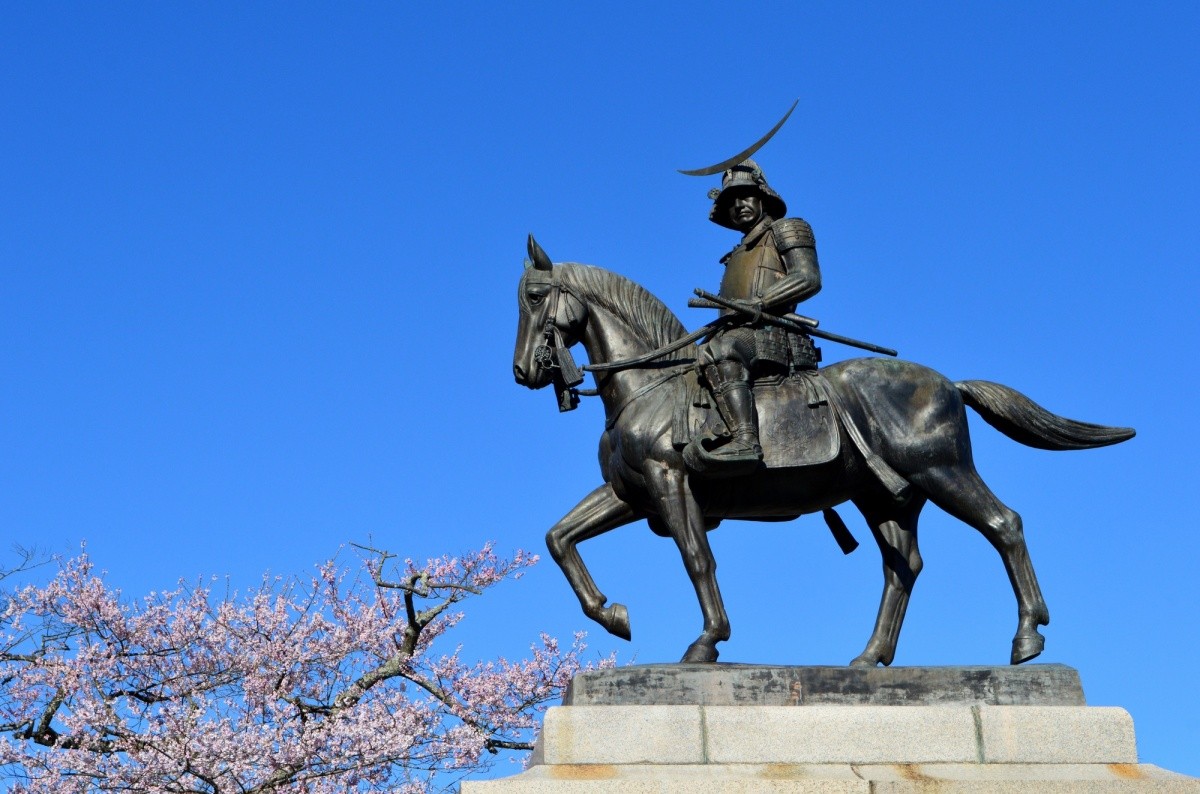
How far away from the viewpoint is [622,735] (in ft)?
26.8

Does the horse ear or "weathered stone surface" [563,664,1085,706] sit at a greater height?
the horse ear

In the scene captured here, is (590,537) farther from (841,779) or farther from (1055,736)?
(1055,736)

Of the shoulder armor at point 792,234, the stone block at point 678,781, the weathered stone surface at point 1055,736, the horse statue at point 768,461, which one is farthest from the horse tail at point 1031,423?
the stone block at point 678,781

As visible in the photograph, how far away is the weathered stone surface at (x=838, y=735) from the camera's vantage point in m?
8.16

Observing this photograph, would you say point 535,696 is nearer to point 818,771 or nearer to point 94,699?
point 94,699

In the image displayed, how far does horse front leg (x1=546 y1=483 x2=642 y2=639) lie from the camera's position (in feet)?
30.4

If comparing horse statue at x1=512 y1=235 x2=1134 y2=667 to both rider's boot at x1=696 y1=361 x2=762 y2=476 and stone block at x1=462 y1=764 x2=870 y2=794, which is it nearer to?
rider's boot at x1=696 y1=361 x2=762 y2=476

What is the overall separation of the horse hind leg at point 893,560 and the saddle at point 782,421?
2.48 ft

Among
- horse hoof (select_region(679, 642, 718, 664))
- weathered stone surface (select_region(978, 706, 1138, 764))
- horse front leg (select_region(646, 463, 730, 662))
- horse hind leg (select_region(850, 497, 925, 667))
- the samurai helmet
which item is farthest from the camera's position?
the samurai helmet

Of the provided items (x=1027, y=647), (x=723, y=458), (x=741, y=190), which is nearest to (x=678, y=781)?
(x=723, y=458)

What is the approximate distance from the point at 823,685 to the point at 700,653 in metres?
0.73

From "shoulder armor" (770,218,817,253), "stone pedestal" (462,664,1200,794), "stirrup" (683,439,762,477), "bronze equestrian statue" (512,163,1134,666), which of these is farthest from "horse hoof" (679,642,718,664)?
"shoulder armor" (770,218,817,253)

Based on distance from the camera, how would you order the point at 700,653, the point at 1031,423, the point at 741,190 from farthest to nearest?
the point at 741,190, the point at 1031,423, the point at 700,653

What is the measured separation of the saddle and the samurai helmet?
4.90ft
